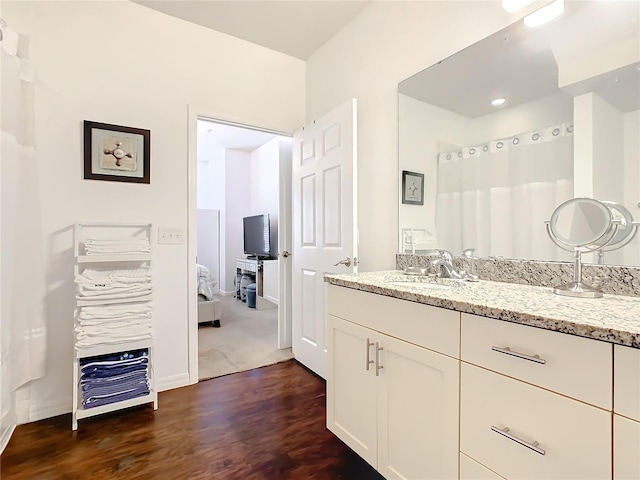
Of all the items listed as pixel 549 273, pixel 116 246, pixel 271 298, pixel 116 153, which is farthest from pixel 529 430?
pixel 271 298

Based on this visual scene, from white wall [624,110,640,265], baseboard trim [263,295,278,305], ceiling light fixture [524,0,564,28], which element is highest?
ceiling light fixture [524,0,564,28]

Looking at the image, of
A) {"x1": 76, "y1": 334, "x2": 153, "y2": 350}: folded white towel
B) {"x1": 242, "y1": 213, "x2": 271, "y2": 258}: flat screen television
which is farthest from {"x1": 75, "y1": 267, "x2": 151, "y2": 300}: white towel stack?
{"x1": 242, "y1": 213, "x2": 271, "y2": 258}: flat screen television

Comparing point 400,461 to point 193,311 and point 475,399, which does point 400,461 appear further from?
point 193,311

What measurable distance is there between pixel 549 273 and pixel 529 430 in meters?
0.72

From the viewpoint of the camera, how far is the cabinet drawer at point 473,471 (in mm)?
909

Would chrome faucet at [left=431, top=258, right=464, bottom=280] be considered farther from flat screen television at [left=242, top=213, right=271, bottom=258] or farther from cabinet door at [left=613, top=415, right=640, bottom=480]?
flat screen television at [left=242, top=213, right=271, bottom=258]

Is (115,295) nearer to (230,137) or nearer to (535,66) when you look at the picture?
(535,66)

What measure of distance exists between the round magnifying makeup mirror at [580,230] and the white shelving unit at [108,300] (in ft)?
7.07

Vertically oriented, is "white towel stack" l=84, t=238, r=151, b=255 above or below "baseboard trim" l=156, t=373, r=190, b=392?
above

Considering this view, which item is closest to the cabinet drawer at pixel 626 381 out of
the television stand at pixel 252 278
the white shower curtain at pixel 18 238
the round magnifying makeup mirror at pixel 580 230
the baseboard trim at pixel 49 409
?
the round magnifying makeup mirror at pixel 580 230

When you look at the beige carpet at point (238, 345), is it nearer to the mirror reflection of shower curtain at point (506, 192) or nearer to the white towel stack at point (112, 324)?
the white towel stack at point (112, 324)

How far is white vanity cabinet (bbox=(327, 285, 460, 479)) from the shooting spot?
3.38 feet

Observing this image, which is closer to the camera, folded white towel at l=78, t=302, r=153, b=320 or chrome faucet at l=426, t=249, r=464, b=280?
chrome faucet at l=426, t=249, r=464, b=280

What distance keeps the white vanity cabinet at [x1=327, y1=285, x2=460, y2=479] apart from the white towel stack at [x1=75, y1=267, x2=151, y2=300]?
1209 mm
